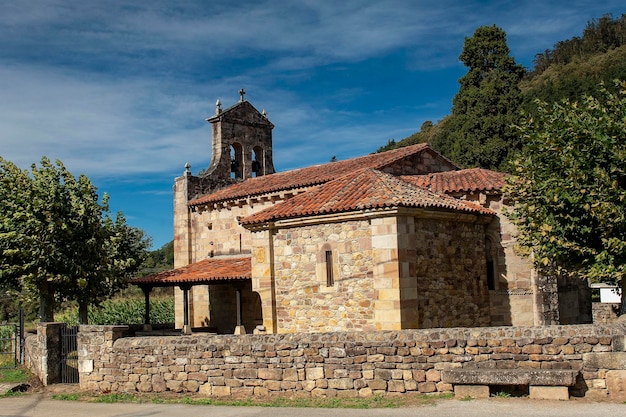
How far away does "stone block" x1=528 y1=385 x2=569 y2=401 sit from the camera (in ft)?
30.3

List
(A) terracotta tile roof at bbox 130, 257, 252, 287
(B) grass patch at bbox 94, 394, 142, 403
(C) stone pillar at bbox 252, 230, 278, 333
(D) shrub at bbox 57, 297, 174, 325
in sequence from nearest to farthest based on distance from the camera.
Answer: (B) grass patch at bbox 94, 394, 142, 403 → (C) stone pillar at bbox 252, 230, 278, 333 → (A) terracotta tile roof at bbox 130, 257, 252, 287 → (D) shrub at bbox 57, 297, 174, 325

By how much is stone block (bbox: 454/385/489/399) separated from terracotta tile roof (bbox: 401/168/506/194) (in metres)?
8.63

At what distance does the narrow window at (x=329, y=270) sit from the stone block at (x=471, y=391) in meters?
5.79

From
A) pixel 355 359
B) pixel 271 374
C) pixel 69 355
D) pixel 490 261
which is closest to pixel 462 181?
pixel 490 261

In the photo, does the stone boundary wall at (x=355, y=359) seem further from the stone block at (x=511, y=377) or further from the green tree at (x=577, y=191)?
the green tree at (x=577, y=191)

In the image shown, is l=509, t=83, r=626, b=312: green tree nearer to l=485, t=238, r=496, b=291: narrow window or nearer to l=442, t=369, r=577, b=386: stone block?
l=485, t=238, r=496, b=291: narrow window

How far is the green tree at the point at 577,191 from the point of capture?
14.0 meters

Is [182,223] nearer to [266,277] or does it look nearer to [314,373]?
[266,277]

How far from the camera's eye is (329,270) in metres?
15.4

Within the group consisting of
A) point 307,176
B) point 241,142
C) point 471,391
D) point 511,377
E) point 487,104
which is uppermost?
point 487,104

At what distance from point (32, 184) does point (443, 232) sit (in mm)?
13432

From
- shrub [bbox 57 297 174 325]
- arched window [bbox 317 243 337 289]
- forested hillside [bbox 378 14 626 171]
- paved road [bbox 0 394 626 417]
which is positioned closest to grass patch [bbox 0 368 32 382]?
paved road [bbox 0 394 626 417]

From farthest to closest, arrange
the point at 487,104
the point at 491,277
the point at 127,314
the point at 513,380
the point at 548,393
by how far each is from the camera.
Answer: the point at 487,104 → the point at 127,314 → the point at 491,277 → the point at 513,380 → the point at 548,393

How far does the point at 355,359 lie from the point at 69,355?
7779 mm
